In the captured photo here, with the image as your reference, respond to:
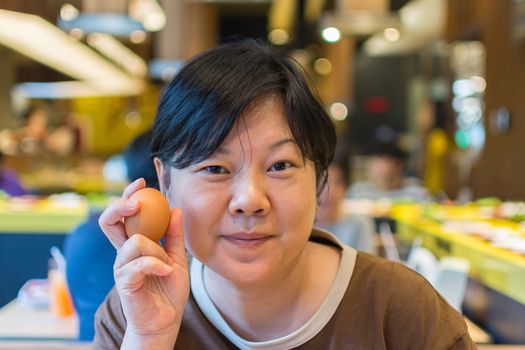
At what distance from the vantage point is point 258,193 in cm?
115

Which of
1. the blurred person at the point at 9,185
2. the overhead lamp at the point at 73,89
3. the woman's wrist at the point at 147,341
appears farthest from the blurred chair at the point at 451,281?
the overhead lamp at the point at 73,89

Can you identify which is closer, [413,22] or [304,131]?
[304,131]

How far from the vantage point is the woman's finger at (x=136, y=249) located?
1.15 m

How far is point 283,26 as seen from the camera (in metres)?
13.1

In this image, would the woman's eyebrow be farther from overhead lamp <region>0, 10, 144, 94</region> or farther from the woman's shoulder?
overhead lamp <region>0, 10, 144, 94</region>

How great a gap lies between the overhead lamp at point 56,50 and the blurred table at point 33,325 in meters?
1.81

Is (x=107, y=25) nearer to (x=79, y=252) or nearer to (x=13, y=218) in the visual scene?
(x=13, y=218)

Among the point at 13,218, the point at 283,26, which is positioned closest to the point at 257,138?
the point at 13,218

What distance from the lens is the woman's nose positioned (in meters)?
1.14

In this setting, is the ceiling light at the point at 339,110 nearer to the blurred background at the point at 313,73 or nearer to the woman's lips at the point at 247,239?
the blurred background at the point at 313,73

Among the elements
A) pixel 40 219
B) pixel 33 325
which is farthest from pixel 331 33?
pixel 33 325

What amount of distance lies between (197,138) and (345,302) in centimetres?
43

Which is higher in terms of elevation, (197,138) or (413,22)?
(413,22)

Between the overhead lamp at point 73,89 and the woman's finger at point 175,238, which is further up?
the overhead lamp at point 73,89
